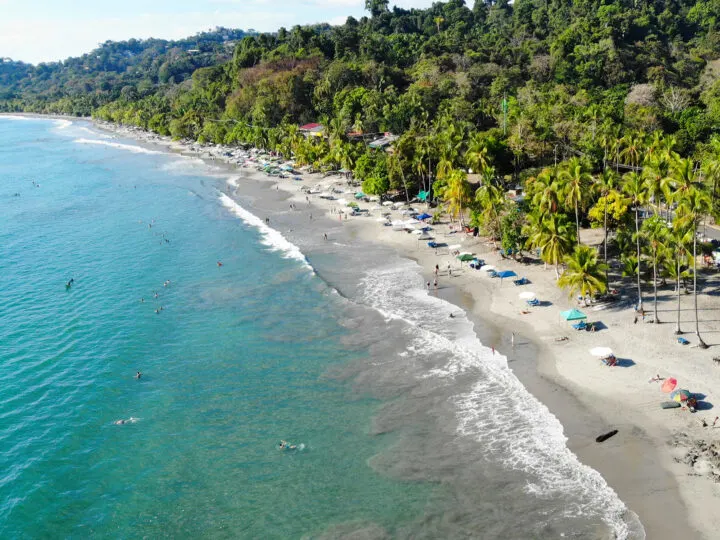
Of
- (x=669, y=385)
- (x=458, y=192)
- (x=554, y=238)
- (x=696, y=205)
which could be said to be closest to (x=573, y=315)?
(x=554, y=238)

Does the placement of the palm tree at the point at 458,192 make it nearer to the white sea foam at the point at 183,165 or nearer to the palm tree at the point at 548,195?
the palm tree at the point at 548,195

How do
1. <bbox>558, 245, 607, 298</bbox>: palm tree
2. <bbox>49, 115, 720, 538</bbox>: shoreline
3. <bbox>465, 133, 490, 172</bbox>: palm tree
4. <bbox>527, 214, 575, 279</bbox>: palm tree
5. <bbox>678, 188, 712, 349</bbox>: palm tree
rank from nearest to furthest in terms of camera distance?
<bbox>49, 115, 720, 538</bbox>: shoreline < <bbox>678, 188, 712, 349</bbox>: palm tree < <bbox>558, 245, 607, 298</bbox>: palm tree < <bbox>527, 214, 575, 279</bbox>: palm tree < <bbox>465, 133, 490, 172</bbox>: palm tree

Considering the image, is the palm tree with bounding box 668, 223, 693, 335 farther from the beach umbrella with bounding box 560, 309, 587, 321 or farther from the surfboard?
the surfboard

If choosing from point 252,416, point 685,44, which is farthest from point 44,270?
point 685,44

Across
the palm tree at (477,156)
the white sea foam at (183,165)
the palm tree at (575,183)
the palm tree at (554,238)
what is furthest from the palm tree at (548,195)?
the white sea foam at (183,165)

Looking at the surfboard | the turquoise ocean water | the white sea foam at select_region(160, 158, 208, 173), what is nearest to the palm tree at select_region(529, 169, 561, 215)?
the turquoise ocean water

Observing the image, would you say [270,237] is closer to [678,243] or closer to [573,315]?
[573,315]

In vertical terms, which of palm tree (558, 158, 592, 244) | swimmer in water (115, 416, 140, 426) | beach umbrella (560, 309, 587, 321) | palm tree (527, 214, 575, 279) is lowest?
swimmer in water (115, 416, 140, 426)
